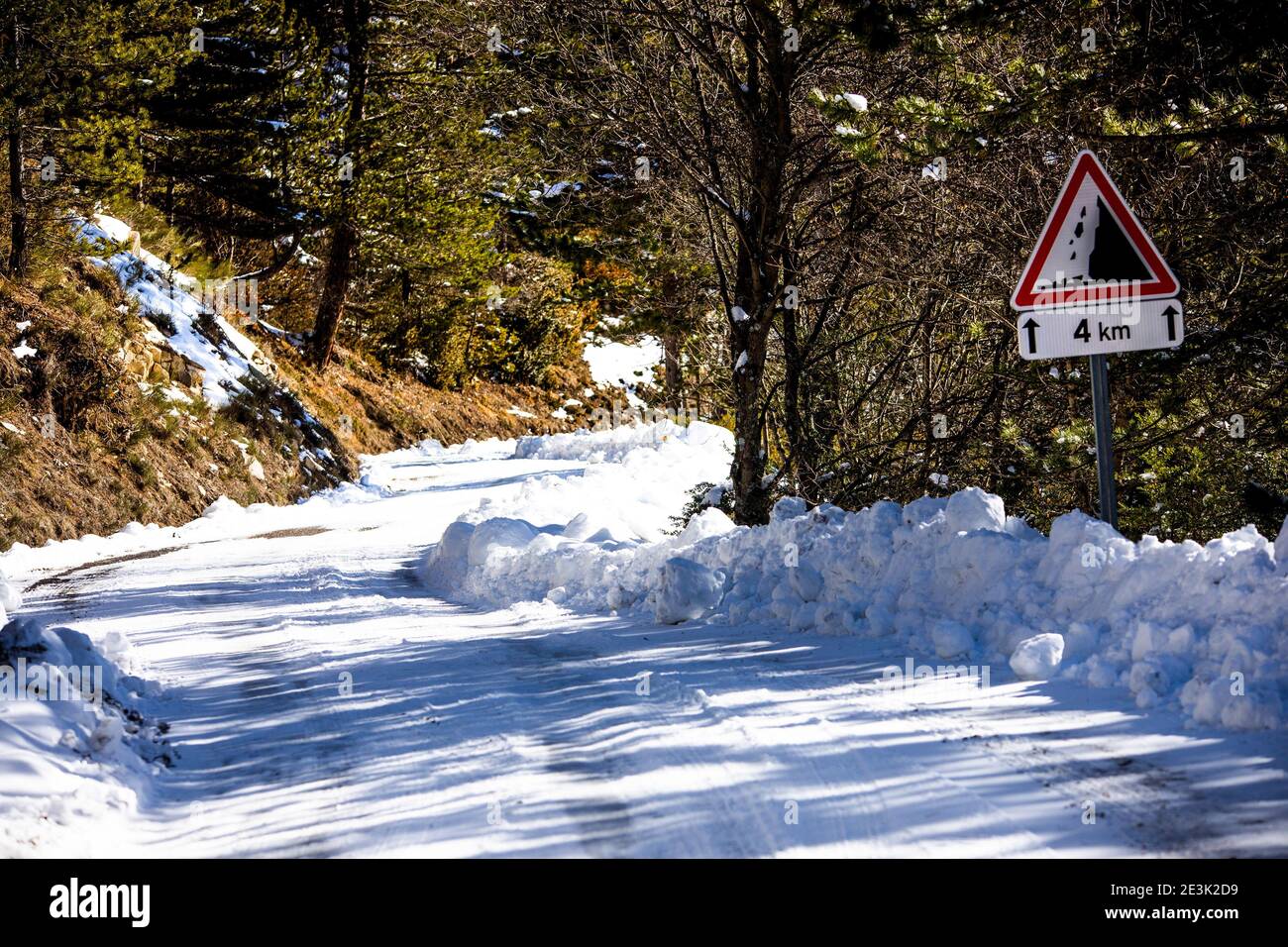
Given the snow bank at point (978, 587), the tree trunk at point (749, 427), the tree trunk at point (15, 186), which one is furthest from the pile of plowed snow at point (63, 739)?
the tree trunk at point (15, 186)

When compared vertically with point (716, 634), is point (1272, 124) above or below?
above

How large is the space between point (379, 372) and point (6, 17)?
66.3ft

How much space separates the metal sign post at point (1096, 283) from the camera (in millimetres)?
5781

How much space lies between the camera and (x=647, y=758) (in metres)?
4.68

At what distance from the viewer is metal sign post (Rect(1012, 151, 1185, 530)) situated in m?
5.78

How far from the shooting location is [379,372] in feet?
117

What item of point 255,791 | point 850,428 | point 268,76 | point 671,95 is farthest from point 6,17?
point 255,791

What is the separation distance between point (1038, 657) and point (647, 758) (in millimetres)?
2155

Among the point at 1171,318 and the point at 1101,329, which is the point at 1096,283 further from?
the point at 1171,318

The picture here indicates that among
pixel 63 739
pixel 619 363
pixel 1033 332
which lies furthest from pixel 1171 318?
pixel 619 363

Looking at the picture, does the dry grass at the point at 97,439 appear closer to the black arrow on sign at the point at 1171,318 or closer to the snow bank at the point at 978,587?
the snow bank at the point at 978,587

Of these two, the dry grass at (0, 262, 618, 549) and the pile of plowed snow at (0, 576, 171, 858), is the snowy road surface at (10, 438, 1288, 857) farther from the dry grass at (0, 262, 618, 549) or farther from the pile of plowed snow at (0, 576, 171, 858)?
the dry grass at (0, 262, 618, 549)

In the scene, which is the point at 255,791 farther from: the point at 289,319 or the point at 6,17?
the point at 289,319
